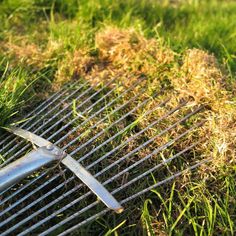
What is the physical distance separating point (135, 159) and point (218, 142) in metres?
0.47

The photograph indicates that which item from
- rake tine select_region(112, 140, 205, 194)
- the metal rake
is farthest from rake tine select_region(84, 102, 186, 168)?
rake tine select_region(112, 140, 205, 194)

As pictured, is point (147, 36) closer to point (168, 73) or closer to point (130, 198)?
point (168, 73)

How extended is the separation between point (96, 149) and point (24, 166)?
0.41m

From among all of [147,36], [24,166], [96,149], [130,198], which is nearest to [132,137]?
[96,149]

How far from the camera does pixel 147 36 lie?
354 centimetres

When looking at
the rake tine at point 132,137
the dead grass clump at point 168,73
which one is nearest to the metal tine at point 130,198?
the dead grass clump at point 168,73

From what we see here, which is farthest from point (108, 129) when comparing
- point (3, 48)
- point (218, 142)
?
point (3, 48)

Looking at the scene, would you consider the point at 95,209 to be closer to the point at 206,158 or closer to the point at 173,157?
the point at 173,157

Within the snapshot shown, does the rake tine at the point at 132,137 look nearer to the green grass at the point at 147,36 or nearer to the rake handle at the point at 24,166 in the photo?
the rake handle at the point at 24,166

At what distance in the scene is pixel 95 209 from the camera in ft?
8.00

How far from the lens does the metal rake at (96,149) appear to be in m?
2.39

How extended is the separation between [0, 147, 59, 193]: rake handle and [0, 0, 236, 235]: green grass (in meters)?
0.47

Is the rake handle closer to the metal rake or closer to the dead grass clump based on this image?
the metal rake

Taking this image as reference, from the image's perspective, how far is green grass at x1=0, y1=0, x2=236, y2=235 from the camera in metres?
2.38
